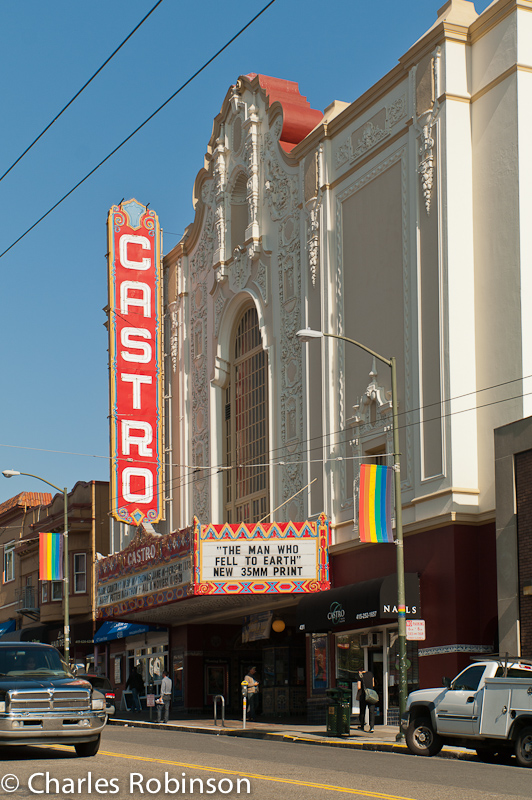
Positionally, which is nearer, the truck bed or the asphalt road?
the asphalt road

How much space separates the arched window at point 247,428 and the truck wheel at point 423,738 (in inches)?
661

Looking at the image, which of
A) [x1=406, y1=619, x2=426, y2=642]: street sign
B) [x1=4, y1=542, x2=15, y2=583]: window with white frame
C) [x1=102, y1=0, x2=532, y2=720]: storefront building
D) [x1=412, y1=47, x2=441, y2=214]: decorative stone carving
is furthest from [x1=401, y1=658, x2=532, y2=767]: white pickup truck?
[x1=4, y1=542, x2=15, y2=583]: window with white frame

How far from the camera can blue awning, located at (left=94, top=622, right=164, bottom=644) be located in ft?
148

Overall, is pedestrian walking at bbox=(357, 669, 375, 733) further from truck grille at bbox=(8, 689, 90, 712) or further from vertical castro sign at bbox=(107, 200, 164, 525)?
vertical castro sign at bbox=(107, 200, 164, 525)

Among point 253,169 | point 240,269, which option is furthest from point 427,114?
point 240,269

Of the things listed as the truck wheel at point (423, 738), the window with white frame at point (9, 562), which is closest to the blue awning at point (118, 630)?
the window with white frame at point (9, 562)

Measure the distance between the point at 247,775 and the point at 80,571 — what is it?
133ft

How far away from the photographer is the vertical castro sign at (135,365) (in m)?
42.0

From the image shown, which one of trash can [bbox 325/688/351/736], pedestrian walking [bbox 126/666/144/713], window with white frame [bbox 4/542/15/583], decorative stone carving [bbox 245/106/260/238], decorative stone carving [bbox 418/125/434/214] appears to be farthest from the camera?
window with white frame [bbox 4/542/15/583]

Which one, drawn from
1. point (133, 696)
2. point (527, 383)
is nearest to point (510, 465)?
point (527, 383)

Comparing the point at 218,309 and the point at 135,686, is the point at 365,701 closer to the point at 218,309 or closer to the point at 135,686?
the point at 135,686

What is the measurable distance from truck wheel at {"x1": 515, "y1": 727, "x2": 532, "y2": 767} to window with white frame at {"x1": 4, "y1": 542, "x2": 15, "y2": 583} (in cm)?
4932

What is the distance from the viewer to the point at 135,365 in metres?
42.8

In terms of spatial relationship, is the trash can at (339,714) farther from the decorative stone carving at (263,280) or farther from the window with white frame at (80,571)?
the window with white frame at (80,571)
